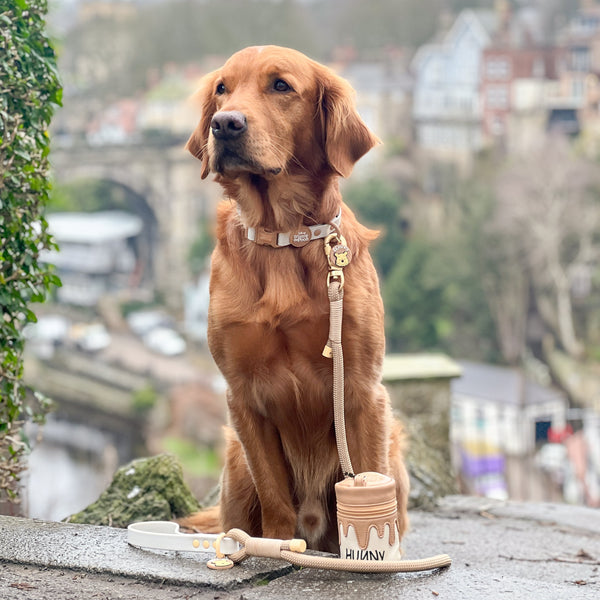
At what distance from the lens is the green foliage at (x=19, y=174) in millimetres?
2748

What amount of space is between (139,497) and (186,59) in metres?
60.4

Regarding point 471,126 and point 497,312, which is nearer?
point 497,312

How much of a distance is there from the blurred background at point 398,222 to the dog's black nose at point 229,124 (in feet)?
63.4

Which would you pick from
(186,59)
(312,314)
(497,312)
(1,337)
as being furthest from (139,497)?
(186,59)

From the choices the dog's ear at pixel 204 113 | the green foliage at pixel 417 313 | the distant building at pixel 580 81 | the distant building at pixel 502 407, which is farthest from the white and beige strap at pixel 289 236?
the distant building at pixel 580 81

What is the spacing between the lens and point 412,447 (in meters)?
4.42

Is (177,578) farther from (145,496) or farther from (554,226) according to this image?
(554,226)

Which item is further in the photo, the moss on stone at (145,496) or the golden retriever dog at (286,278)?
the moss on stone at (145,496)

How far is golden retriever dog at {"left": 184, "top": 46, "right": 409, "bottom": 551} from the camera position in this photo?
234cm

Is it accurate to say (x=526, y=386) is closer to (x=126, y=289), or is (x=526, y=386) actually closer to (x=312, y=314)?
(x=126, y=289)

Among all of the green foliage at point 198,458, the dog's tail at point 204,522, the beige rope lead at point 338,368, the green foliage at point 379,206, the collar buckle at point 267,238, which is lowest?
the green foliage at point 198,458

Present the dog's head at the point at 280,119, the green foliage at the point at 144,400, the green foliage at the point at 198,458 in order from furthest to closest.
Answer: the green foliage at the point at 144,400 < the green foliage at the point at 198,458 < the dog's head at the point at 280,119

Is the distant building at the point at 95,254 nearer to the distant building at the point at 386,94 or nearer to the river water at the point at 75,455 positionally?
the distant building at the point at 386,94

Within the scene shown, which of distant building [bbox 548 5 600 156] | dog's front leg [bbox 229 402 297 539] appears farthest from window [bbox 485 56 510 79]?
dog's front leg [bbox 229 402 297 539]
